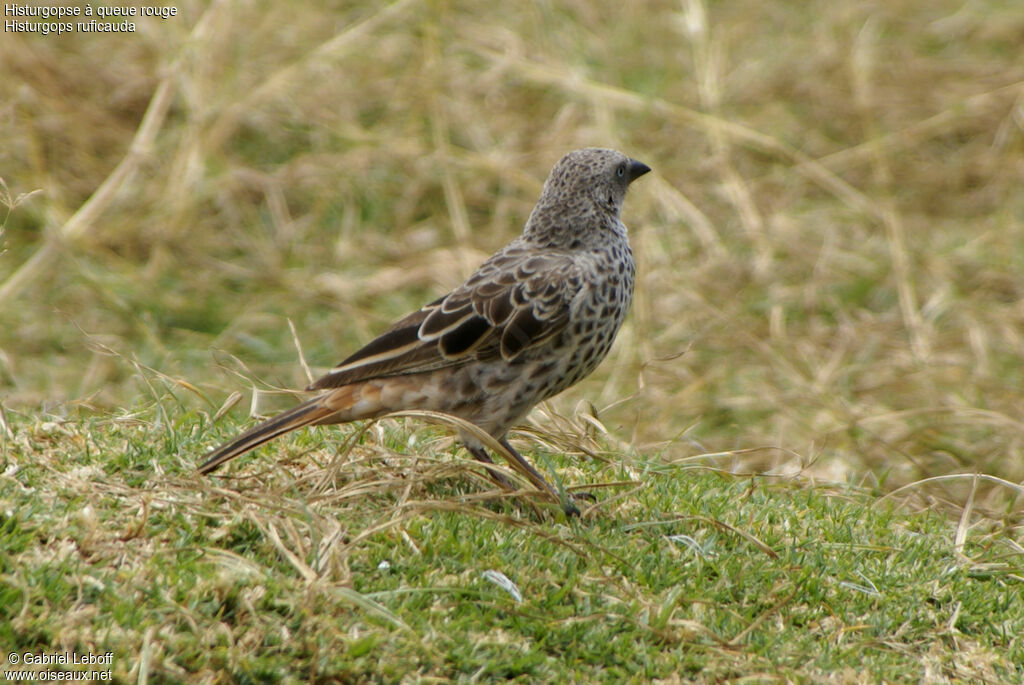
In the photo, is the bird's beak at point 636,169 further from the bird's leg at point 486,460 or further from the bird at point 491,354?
the bird's leg at point 486,460

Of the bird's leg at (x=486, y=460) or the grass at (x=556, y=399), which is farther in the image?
the bird's leg at (x=486, y=460)

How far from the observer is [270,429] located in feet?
13.4

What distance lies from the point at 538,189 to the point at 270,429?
579cm

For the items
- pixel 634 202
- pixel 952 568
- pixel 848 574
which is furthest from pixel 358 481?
pixel 634 202

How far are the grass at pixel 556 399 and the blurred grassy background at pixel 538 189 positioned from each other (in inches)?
1.5

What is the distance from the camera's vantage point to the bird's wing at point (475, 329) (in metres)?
4.43

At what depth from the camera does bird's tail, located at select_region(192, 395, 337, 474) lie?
3988 millimetres

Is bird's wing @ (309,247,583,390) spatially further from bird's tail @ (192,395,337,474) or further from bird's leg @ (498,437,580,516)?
bird's leg @ (498,437,580,516)

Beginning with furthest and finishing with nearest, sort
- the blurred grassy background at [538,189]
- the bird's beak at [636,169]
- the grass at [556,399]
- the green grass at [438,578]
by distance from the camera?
the blurred grassy background at [538,189] → the bird's beak at [636,169] → the grass at [556,399] → the green grass at [438,578]

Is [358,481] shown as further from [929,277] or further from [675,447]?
[929,277]

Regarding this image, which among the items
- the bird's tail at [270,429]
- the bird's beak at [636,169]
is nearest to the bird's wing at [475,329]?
the bird's tail at [270,429]

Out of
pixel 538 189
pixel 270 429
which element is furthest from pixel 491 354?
pixel 538 189

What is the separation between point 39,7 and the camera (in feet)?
36.3

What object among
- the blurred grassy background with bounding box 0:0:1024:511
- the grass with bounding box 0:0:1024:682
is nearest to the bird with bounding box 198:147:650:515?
the grass with bounding box 0:0:1024:682
